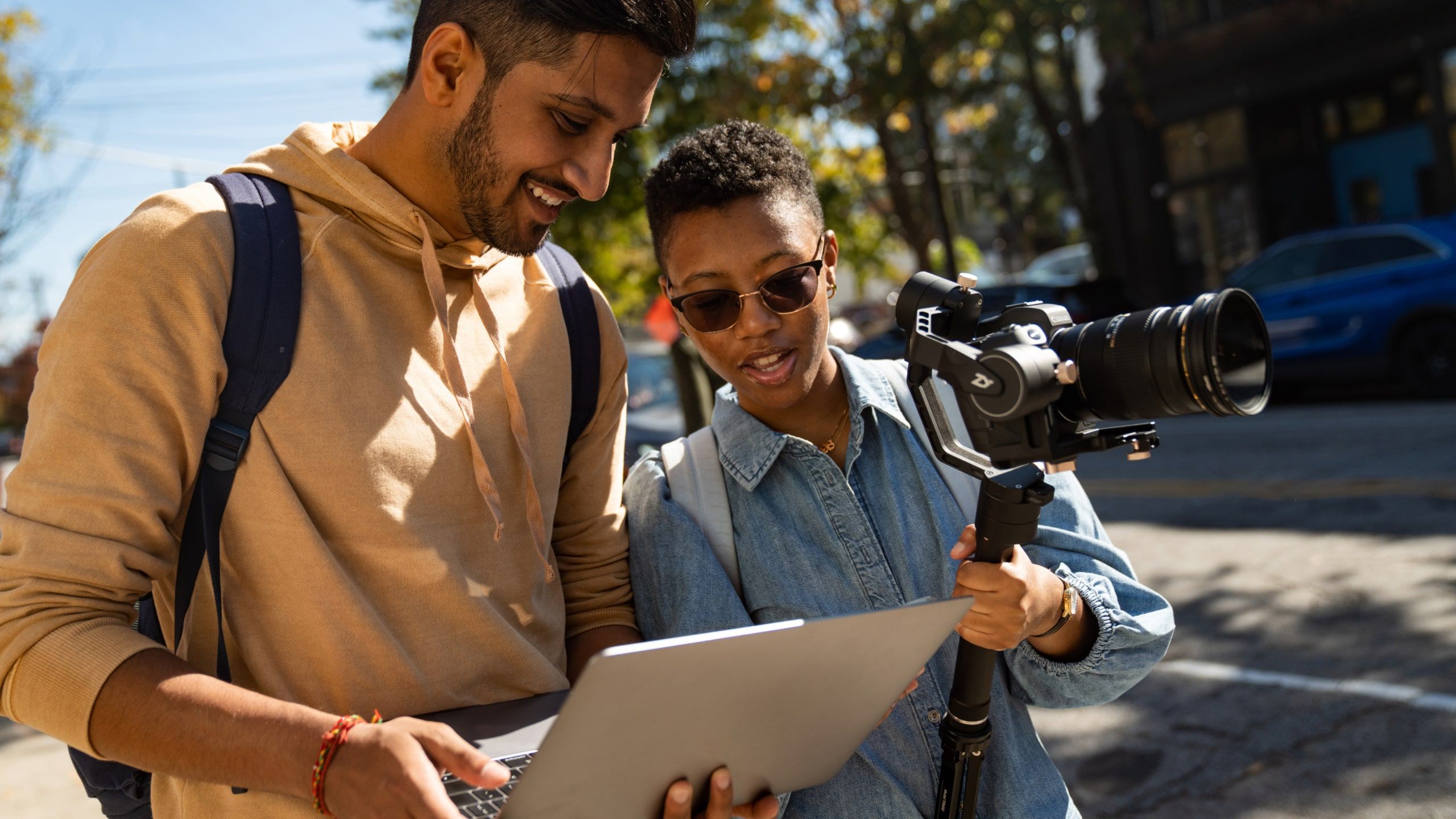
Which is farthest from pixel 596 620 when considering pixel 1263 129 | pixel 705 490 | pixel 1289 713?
pixel 1263 129

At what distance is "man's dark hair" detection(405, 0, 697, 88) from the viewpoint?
182 centimetres

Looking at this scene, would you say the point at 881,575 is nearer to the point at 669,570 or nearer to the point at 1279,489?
the point at 669,570

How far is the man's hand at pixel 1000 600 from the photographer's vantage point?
64.2 inches

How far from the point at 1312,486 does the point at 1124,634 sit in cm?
647

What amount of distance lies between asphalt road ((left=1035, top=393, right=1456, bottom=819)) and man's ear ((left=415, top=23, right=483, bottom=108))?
311 cm

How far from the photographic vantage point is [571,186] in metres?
1.93

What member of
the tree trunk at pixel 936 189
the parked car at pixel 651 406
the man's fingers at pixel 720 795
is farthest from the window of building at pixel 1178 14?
the man's fingers at pixel 720 795

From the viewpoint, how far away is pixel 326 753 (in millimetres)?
1396

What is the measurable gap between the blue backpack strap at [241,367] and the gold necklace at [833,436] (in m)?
1.00

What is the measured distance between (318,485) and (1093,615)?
1.21 m

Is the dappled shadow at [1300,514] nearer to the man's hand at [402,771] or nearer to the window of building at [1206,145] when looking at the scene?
the man's hand at [402,771]

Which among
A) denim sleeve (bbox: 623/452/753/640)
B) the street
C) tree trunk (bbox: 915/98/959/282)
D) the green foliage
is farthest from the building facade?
denim sleeve (bbox: 623/452/753/640)

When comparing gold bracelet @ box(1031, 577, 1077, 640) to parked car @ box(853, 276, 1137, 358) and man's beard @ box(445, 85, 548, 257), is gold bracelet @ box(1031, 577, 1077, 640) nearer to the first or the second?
man's beard @ box(445, 85, 548, 257)

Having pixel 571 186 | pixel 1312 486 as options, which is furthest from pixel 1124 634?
pixel 1312 486
